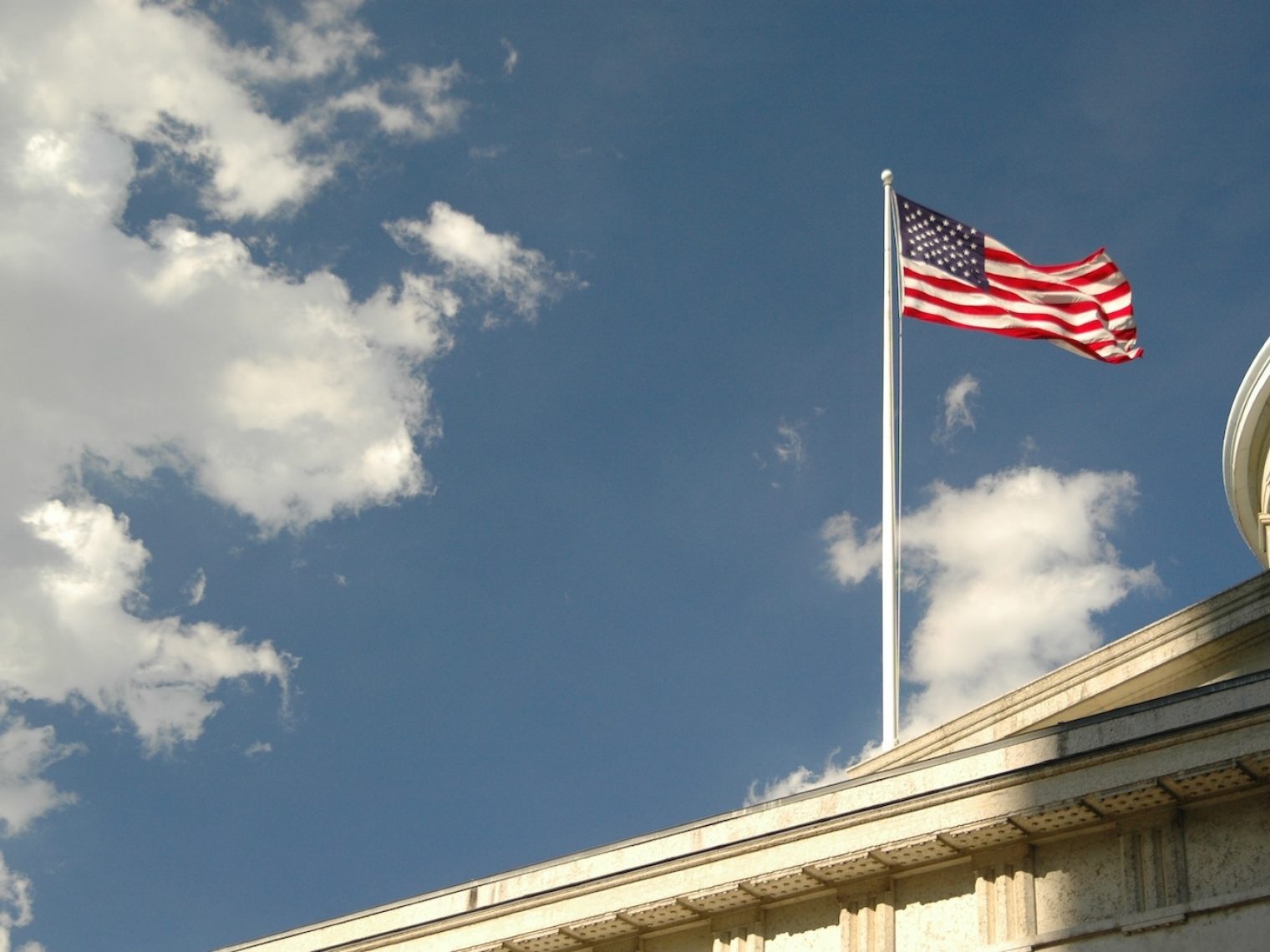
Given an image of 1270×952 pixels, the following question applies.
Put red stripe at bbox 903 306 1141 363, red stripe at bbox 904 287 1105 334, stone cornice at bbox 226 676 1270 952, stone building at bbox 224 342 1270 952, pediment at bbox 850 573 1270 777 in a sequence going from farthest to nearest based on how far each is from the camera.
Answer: red stripe at bbox 904 287 1105 334 < red stripe at bbox 903 306 1141 363 < pediment at bbox 850 573 1270 777 < stone cornice at bbox 226 676 1270 952 < stone building at bbox 224 342 1270 952

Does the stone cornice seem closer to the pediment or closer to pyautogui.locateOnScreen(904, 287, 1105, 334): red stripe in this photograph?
the pediment

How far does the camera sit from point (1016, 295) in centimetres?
3384

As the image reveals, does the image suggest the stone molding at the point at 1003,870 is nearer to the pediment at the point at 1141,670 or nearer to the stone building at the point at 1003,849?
the stone building at the point at 1003,849

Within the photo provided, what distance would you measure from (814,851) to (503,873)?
19.9 ft

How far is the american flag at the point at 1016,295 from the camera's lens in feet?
110

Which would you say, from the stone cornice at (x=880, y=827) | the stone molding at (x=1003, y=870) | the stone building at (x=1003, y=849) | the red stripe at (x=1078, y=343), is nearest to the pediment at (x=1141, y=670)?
the stone building at (x=1003, y=849)

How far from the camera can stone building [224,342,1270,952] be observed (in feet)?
69.2

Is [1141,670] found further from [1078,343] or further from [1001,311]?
[1001,311]

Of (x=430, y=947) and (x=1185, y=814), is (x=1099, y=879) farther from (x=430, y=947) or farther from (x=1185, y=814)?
(x=430, y=947)

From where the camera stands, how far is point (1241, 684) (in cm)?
2173

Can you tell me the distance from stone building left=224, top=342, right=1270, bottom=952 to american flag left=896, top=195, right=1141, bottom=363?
713 cm

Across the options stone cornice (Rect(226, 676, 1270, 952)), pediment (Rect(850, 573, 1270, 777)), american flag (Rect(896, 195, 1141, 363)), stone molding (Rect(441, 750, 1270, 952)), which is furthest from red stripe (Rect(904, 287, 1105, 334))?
stone molding (Rect(441, 750, 1270, 952))

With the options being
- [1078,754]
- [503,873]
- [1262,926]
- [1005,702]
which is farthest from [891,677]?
[1262,926]

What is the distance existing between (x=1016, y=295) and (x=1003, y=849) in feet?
44.7
